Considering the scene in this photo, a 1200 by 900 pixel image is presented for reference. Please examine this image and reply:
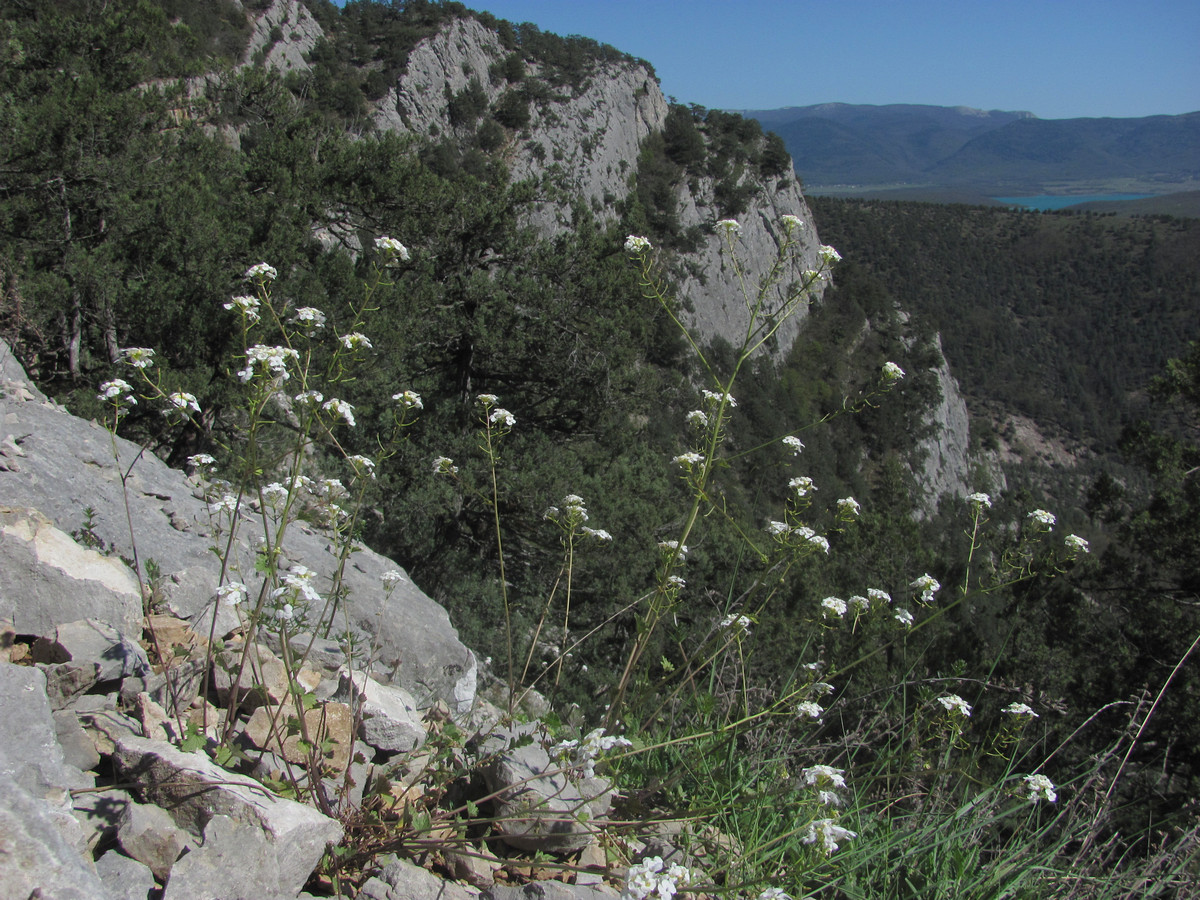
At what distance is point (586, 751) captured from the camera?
1949mm

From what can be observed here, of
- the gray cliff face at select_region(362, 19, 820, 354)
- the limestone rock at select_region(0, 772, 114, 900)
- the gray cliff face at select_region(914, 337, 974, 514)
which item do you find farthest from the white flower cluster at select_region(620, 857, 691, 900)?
the gray cliff face at select_region(914, 337, 974, 514)

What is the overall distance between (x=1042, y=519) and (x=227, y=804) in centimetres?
312

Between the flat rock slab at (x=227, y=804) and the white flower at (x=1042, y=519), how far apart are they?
2.88m

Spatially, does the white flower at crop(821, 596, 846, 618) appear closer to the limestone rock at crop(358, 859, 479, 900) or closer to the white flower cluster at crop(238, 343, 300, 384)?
the limestone rock at crop(358, 859, 479, 900)

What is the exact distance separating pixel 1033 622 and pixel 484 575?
10253 mm

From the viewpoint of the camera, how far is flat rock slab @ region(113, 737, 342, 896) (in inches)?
71.9

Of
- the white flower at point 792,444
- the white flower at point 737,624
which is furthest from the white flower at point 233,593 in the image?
the white flower at point 792,444

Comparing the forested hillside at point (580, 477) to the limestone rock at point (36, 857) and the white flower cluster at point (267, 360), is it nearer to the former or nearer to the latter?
the white flower cluster at point (267, 360)

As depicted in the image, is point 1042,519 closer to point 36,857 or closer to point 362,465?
point 362,465

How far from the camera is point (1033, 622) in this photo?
13297 mm

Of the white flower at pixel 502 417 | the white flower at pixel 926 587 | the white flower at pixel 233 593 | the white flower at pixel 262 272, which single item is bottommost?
the white flower at pixel 926 587

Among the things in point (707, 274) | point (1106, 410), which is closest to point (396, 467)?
point (707, 274)

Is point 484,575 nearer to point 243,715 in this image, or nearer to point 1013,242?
point 243,715

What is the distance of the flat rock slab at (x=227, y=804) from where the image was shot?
1.83m
